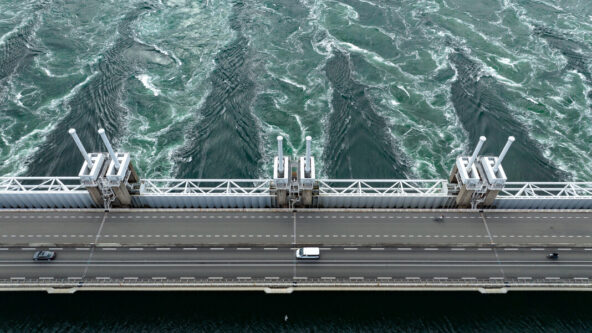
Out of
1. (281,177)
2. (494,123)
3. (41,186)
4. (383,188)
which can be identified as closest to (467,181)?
(383,188)

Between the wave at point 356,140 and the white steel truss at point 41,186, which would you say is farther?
the wave at point 356,140

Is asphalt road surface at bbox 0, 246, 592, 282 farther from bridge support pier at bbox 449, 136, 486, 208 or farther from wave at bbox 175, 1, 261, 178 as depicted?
wave at bbox 175, 1, 261, 178

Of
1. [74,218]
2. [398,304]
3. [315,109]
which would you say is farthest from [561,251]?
[74,218]

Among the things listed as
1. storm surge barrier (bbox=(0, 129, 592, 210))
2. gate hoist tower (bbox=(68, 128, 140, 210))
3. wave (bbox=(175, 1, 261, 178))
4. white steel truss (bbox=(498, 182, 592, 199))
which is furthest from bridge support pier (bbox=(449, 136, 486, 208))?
gate hoist tower (bbox=(68, 128, 140, 210))

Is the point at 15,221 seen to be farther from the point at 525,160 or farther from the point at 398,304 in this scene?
the point at 525,160

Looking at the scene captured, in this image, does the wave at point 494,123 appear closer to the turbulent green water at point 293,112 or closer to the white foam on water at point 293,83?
the turbulent green water at point 293,112

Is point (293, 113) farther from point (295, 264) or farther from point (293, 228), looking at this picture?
point (295, 264)

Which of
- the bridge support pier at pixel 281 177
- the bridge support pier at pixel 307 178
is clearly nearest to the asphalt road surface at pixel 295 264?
the bridge support pier at pixel 281 177
